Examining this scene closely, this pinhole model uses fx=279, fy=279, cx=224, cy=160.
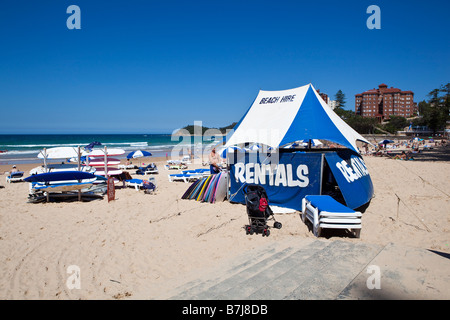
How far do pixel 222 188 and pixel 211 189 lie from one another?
0.34m

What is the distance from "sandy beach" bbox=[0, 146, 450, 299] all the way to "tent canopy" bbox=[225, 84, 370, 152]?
1.96 metres

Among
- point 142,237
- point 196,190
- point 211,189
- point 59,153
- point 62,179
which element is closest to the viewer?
point 142,237

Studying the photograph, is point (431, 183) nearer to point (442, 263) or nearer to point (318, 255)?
point (442, 263)

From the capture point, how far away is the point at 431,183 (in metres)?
10.7

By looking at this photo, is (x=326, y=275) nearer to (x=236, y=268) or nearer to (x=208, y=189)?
(x=236, y=268)

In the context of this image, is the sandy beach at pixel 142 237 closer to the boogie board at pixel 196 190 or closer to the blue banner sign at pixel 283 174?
the boogie board at pixel 196 190

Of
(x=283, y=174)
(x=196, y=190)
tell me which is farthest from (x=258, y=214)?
(x=196, y=190)

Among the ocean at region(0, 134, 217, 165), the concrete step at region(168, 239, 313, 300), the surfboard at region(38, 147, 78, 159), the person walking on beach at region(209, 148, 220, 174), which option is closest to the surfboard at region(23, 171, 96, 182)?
the person walking on beach at region(209, 148, 220, 174)

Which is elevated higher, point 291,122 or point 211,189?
point 291,122

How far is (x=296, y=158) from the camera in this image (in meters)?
7.20

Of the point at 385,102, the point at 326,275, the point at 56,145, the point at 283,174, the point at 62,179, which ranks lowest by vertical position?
the point at 326,275

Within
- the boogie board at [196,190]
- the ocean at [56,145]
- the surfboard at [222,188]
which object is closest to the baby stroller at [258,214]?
the surfboard at [222,188]
